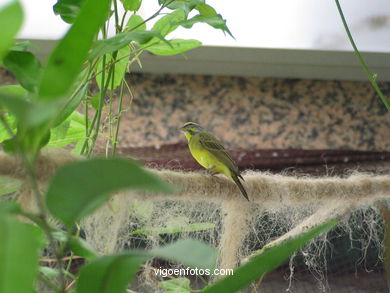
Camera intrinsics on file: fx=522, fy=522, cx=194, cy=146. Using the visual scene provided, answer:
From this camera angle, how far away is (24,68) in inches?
18.2

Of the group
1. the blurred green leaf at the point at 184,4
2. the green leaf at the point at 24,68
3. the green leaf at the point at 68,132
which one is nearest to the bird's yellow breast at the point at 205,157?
the green leaf at the point at 68,132

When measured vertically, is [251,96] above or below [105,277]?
above

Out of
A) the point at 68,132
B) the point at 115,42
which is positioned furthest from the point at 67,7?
the point at 68,132

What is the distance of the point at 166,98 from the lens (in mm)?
1676

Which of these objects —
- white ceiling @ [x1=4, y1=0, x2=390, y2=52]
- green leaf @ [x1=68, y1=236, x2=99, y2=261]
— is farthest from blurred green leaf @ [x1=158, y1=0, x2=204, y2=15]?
white ceiling @ [x1=4, y1=0, x2=390, y2=52]

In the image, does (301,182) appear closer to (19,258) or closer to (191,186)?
(191,186)

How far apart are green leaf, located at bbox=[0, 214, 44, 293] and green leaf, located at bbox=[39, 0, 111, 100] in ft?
0.25

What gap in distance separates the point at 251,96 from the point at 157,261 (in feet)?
2.65

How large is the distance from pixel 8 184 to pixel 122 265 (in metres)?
0.26

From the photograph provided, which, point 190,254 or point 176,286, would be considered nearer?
point 190,254

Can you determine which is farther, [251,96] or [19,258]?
[251,96]

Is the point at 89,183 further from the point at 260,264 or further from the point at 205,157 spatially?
the point at 205,157

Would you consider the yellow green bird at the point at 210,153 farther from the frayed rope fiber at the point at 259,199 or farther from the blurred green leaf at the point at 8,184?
the blurred green leaf at the point at 8,184

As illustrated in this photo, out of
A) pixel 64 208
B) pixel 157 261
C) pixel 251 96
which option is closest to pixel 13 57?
pixel 64 208
